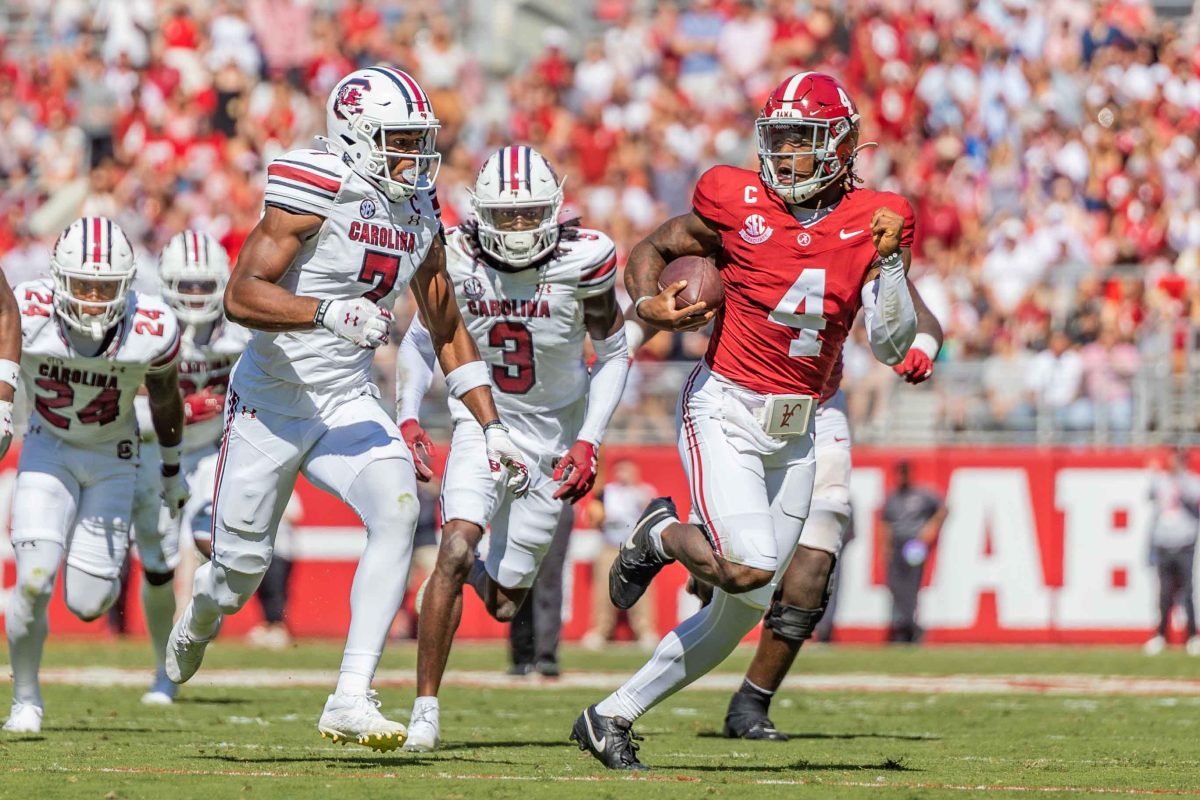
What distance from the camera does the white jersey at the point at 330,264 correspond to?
6465 mm

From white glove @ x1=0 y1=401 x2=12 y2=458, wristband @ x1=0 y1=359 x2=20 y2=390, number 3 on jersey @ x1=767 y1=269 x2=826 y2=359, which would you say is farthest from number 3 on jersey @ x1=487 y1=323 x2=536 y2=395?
white glove @ x1=0 y1=401 x2=12 y2=458

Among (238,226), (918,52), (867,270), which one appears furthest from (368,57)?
(867,270)

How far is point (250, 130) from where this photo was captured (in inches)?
757

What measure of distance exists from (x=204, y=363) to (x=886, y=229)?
4400mm

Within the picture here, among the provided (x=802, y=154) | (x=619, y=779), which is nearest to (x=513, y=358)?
(x=802, y=154)

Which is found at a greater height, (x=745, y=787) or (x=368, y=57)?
(x=368, y=57)

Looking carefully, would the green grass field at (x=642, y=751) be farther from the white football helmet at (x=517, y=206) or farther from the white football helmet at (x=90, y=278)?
the white football helmet at (x=517, y=206)

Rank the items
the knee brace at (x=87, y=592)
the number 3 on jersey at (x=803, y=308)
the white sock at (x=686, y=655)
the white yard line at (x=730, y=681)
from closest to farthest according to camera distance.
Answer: the white sock at (x=686, y=655) < the number 3 on jersey at (x=803, y=308) < the knee brace at (x=87, y=592) < the white yard line at (x=730, y=681)

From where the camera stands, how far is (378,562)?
20.9 ft

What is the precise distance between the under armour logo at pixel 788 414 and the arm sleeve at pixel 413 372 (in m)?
1.80

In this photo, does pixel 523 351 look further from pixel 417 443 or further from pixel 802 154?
pixel 802 154

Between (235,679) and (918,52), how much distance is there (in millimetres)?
10120

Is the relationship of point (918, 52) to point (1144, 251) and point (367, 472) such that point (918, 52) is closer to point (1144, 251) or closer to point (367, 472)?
point (1144, 251)

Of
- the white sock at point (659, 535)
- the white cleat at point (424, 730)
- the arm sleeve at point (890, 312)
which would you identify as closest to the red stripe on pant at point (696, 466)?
the white sock at point (659, 535)
